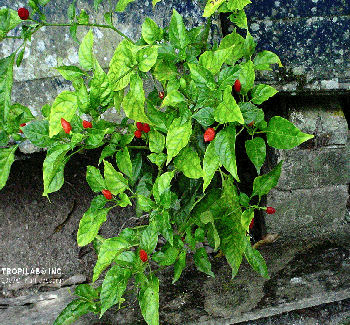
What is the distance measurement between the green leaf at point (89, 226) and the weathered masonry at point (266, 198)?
1.21 feet

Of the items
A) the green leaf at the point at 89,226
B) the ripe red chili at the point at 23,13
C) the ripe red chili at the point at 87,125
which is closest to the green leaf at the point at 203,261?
the green leaf at the point at 89,226

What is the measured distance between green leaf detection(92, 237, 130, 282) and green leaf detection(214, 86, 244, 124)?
0.46m

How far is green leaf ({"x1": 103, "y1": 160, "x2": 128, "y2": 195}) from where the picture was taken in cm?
121

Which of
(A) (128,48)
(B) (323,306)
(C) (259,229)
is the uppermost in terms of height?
(A) (128,48)

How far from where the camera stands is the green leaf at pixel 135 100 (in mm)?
1046

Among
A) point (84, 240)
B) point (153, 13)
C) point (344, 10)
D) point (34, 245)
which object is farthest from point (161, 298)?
point (344, 10)

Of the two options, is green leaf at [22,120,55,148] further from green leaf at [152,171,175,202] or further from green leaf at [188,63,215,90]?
green leaf at [188,63,215,90]

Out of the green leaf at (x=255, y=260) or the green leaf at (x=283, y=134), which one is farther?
the green leaf at (x=255, y=260)

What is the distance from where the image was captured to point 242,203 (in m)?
1.27

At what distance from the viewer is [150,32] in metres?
1.15

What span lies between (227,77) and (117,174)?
1.46 feet

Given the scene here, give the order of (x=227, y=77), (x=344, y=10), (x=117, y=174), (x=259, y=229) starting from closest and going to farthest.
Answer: (x=227, y=77) → (x=117, y=174) → (x=344, y=10) → (x=259, y=229)

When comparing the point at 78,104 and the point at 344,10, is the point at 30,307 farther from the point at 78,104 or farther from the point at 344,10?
the point at 344,10

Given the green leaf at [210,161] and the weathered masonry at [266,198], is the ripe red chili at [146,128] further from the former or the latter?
the weathered masonry at [266,198]
